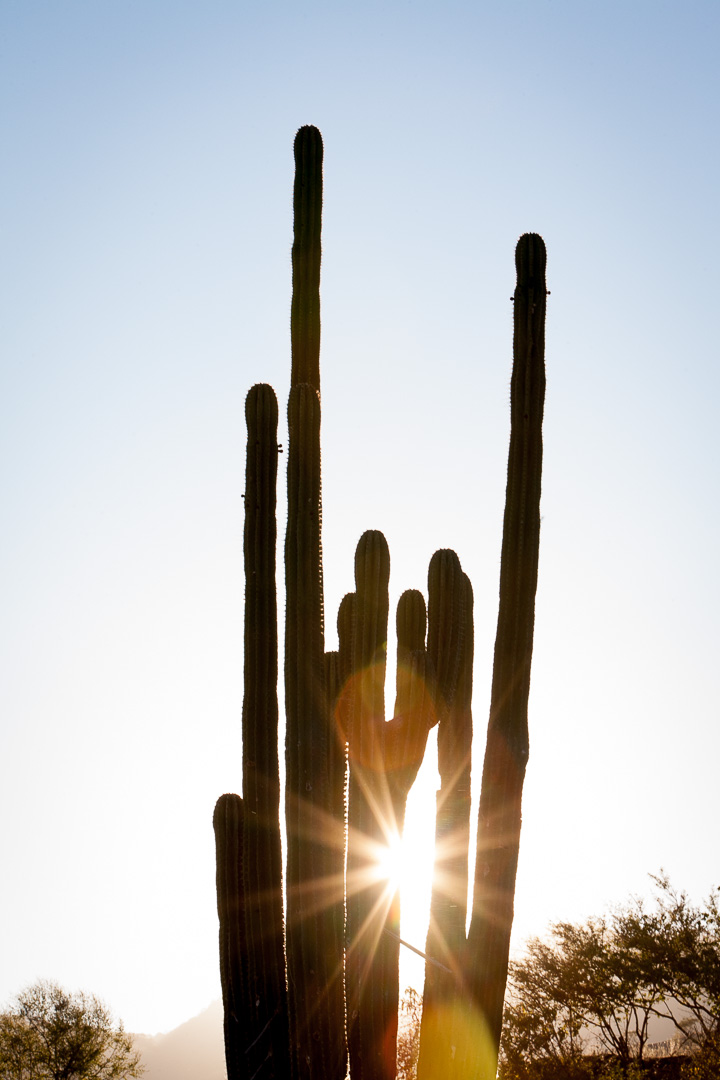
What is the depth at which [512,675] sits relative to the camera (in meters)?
5.61

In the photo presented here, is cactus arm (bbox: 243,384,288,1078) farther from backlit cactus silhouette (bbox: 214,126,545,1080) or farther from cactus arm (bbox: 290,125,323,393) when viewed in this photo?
cactus arm (bbox: 290,125,323,393)

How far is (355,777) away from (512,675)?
139cm

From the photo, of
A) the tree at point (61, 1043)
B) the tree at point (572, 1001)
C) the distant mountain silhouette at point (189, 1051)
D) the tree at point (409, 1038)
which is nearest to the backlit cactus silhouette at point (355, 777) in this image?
the tree at point (409, 1038)

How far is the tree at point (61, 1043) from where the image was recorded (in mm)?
32531

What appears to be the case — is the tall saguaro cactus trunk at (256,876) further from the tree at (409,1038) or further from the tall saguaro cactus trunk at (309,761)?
the tree at (409,1038)

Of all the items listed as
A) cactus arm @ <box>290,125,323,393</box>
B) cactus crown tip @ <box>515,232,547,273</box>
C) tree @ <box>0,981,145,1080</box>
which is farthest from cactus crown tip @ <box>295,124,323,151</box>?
tree @ <box>0,981,145,1080</box>

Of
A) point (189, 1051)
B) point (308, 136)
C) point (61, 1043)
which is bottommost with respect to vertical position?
point (189, 1051)

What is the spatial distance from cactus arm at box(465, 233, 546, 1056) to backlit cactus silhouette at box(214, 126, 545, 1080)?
0.01 m

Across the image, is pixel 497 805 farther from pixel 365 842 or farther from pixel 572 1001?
pixel 572 1001

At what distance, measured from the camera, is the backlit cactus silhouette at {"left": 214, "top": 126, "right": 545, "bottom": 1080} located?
18.0 ft

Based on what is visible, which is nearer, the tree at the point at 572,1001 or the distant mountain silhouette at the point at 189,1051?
the tree at the point at 572,1001

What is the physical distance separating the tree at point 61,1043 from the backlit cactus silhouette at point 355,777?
102ft

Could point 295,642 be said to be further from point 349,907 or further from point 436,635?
point 349,907

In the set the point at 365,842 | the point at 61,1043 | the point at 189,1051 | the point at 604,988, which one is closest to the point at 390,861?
the point at 365,842
